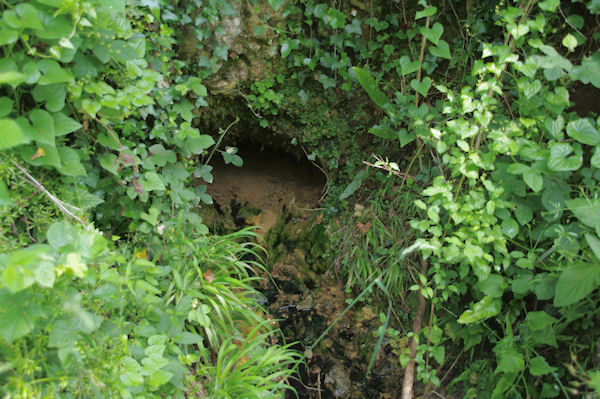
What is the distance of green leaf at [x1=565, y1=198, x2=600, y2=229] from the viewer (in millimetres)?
1642

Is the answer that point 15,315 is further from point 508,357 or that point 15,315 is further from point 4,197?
point 508,357

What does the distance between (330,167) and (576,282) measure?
176cm

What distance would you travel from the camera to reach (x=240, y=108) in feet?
9.76

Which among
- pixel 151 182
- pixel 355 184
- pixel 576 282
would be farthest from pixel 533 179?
pixel 151 182

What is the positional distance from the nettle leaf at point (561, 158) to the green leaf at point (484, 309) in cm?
72

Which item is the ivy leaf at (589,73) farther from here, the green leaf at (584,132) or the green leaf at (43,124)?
the green leaf at (43,124)

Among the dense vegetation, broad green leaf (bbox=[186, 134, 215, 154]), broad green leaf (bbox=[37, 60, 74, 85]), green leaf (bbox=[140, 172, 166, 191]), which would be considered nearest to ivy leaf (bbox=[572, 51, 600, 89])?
the dense vegetation

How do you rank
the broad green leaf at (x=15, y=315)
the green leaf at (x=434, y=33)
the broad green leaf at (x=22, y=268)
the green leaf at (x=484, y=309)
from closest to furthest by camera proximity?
the broad green leaf at (x=22, y=268) → the broad green leaf at (x=15, y=315) → the green leaf at (x=484, y=309) → the green leaf at (x=434, y=33)

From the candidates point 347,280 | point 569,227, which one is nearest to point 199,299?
point 347,280

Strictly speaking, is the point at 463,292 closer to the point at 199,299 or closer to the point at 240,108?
the point at 199,299

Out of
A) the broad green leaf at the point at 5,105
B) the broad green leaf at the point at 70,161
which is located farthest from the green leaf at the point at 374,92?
the broad green leaf at the point at 5,105

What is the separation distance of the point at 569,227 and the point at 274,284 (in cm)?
201

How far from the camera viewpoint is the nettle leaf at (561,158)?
1.71 metres

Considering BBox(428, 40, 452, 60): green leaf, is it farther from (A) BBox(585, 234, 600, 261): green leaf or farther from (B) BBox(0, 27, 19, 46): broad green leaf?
(B) BBox(0, 27, 19, 46): broad green leaf
